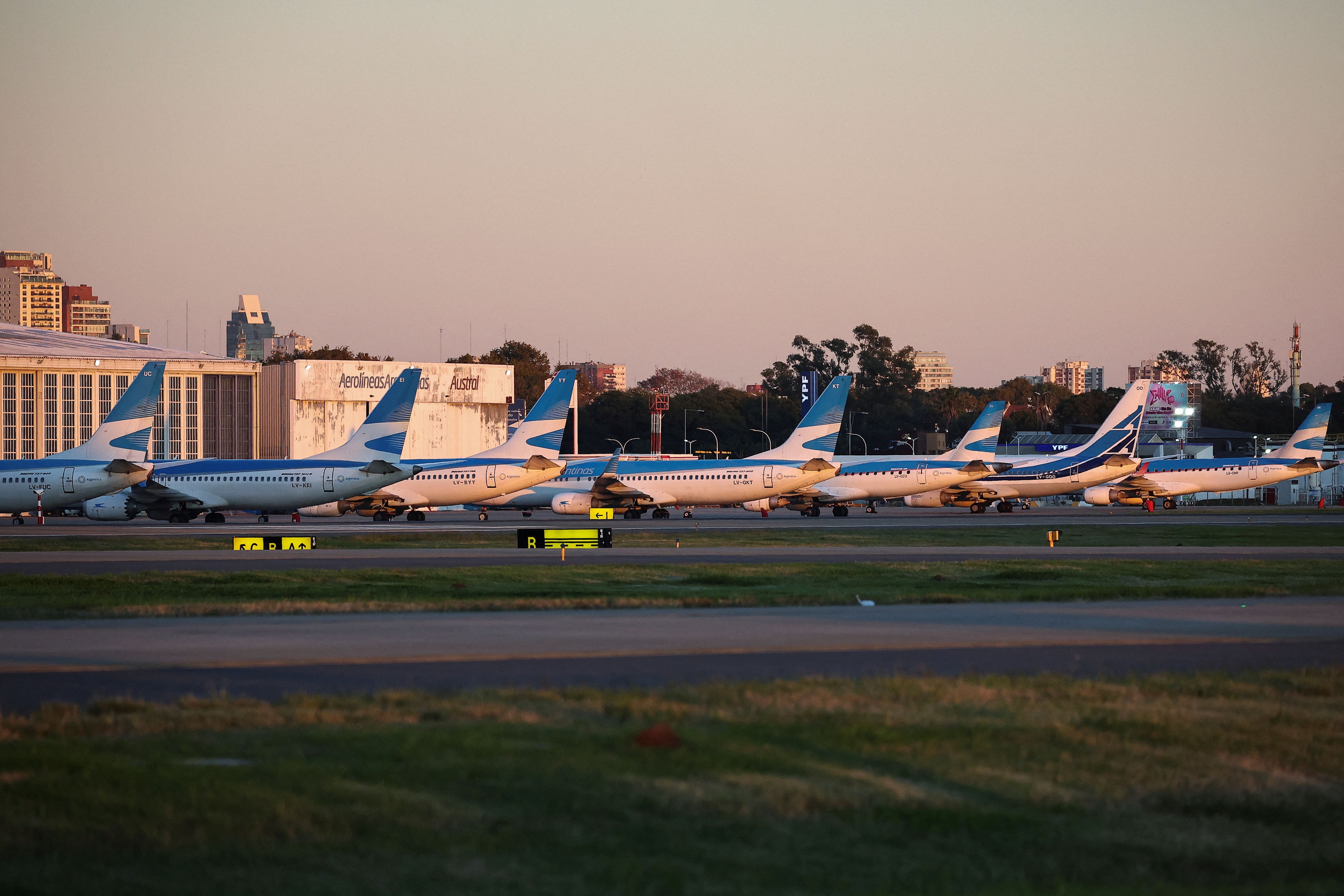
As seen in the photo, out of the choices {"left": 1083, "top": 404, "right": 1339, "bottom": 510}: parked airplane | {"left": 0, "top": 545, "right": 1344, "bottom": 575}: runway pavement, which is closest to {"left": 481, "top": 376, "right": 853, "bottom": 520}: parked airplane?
{"left": 0, "top": 545, "right": 1344, "bottom": 575}: runway pavement

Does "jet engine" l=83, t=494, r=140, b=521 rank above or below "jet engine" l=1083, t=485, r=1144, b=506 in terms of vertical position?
above

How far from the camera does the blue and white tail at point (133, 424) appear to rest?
2265 inches

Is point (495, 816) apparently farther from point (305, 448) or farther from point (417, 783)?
point (305, 448)

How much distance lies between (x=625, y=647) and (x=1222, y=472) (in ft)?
264

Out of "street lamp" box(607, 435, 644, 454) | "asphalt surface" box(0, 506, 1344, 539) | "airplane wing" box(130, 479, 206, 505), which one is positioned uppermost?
"street lamp" box(607, 435, 644, 454)

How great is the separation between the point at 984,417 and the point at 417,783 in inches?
3001

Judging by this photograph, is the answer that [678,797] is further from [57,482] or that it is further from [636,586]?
[57,482]

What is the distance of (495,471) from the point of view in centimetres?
6241

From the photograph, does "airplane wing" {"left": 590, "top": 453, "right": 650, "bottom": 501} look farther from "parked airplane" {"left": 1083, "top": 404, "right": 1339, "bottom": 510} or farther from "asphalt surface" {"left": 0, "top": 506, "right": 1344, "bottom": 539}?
"parked airplane" {"left": 1083, "top": 404, "right": 1339, "bottom": 510}

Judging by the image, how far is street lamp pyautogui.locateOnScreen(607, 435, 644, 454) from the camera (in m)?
147

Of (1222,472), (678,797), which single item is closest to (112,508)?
(678,797)

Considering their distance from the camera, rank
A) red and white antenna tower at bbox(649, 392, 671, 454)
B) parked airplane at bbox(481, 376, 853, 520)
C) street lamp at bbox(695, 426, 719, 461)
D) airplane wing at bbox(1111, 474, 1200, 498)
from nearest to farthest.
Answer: parked airplane at bbox(481, 376, 853, 520), airplane wing at bbox(1111, 474, 1200, 498), red and white antenna tower at bbox(649, 392, 671, 454), street lamp at bbox(695, 426, 719, 461)

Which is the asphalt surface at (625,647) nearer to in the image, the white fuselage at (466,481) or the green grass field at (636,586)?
the green grass field at (636,586)

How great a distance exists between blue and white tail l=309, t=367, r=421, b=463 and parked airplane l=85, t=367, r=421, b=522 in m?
0.03
